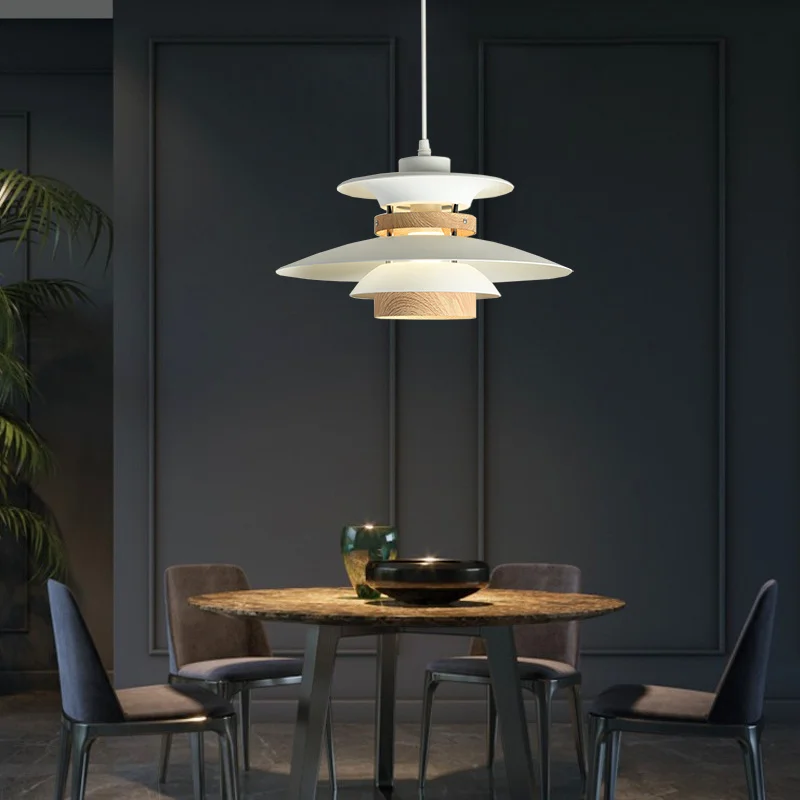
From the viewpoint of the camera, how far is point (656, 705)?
9.93ft

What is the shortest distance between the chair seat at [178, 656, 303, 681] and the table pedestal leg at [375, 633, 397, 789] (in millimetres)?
251

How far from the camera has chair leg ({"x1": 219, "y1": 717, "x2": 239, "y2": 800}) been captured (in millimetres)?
3034

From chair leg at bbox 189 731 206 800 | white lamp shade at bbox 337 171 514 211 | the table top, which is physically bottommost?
chair leg at bbox 189 731 206 800

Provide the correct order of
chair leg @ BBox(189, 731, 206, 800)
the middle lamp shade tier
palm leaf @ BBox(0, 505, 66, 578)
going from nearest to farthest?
the middle lamp shade tier < chair leg @ BBox(189, 731, 206, 800) < palm leaf @ BBox(0, 505, 66, 578)

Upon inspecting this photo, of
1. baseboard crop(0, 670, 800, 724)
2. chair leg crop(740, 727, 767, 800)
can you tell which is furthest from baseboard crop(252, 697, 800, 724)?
chair leg crop(740, 727, 767, 800)

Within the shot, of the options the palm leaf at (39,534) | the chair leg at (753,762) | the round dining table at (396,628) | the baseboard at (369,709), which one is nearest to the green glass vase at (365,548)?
the round dining table at (396,628)

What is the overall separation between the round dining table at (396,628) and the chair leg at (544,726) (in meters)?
0.47

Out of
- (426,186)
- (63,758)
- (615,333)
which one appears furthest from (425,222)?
(615,333)

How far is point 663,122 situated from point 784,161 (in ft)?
1.71

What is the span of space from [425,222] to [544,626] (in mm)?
1518

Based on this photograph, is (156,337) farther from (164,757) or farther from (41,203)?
(164,757)

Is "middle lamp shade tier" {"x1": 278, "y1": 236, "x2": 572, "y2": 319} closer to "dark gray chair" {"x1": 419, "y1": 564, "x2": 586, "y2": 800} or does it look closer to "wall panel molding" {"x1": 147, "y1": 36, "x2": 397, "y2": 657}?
"dark gray chair" {"x1": 419, "y1": 564, "x2": 586, "y2": 800}

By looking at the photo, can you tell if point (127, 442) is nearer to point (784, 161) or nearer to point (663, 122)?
point (663, 122)

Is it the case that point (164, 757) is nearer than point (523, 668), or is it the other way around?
point (523, 668)
